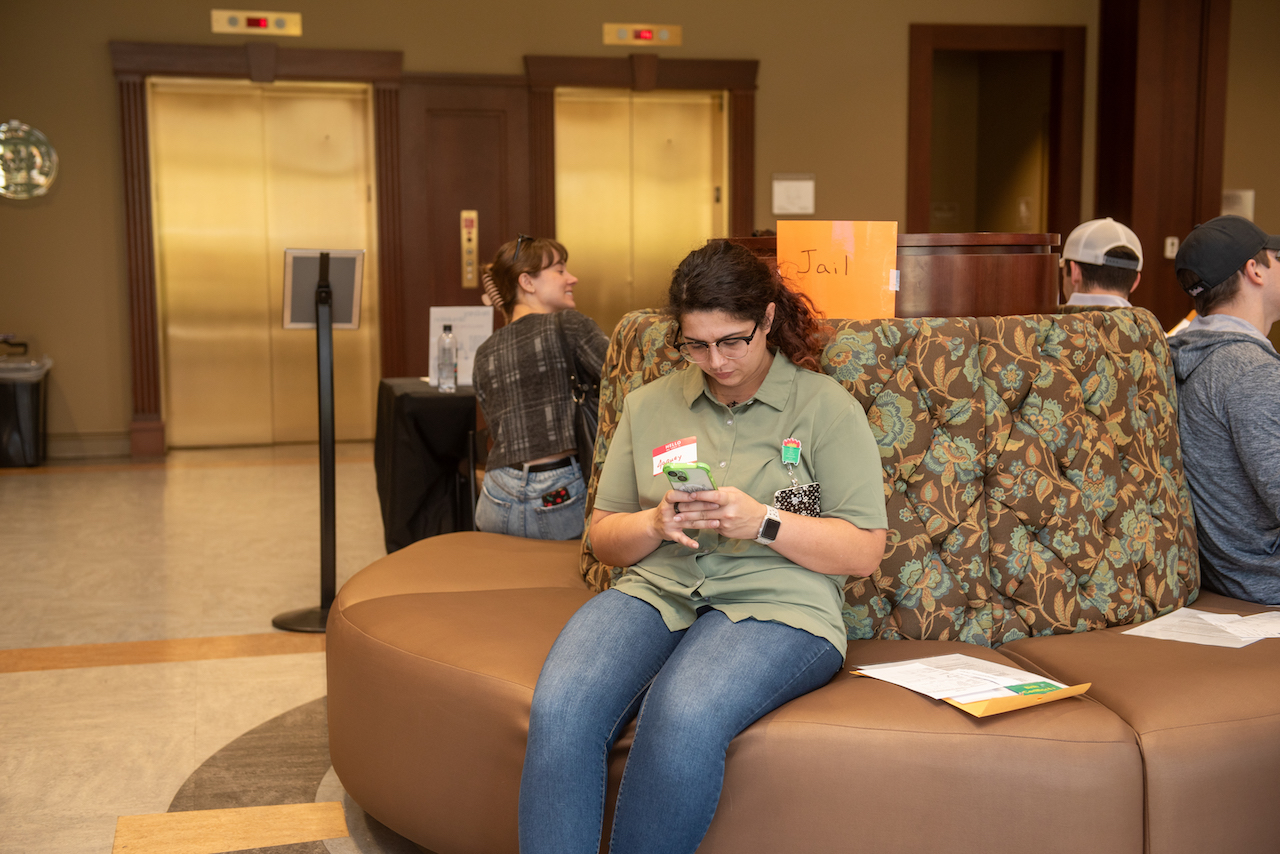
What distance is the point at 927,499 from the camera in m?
2.28

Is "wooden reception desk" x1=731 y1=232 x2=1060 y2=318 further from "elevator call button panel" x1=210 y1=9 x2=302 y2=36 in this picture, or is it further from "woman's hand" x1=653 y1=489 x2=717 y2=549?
"elevator call button panel" x1=210 y1=9 x2=302 y2=36

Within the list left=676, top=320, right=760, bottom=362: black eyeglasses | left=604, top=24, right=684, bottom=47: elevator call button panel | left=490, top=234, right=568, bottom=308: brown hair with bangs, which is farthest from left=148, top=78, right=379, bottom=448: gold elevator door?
left=676, top=320, right=760, bottom=362: black eyeglasses

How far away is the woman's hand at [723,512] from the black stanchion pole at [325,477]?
234 centimetres

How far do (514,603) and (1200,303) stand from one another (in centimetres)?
183

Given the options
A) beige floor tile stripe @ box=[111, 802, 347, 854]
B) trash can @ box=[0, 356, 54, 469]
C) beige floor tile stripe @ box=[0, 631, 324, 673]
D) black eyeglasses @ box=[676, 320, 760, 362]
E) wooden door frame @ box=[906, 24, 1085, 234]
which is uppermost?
wooden door frame @ box=[906, 24, 1085, 234]

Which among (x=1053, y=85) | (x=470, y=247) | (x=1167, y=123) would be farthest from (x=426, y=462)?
(x=1053, y=85)

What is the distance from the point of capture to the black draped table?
4.41 m

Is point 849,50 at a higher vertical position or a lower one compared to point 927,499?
higher

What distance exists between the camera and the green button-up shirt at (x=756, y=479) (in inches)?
76.6

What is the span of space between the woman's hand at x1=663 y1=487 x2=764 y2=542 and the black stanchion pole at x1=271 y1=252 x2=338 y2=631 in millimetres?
2339

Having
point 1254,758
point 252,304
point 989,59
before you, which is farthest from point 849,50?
point 1254,758

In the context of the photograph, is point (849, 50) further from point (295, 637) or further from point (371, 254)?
point (295, 637)

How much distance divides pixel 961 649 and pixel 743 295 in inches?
33.8

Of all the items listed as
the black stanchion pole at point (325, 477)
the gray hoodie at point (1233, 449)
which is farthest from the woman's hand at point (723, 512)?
the black stanchion pole at point (325, 477)
